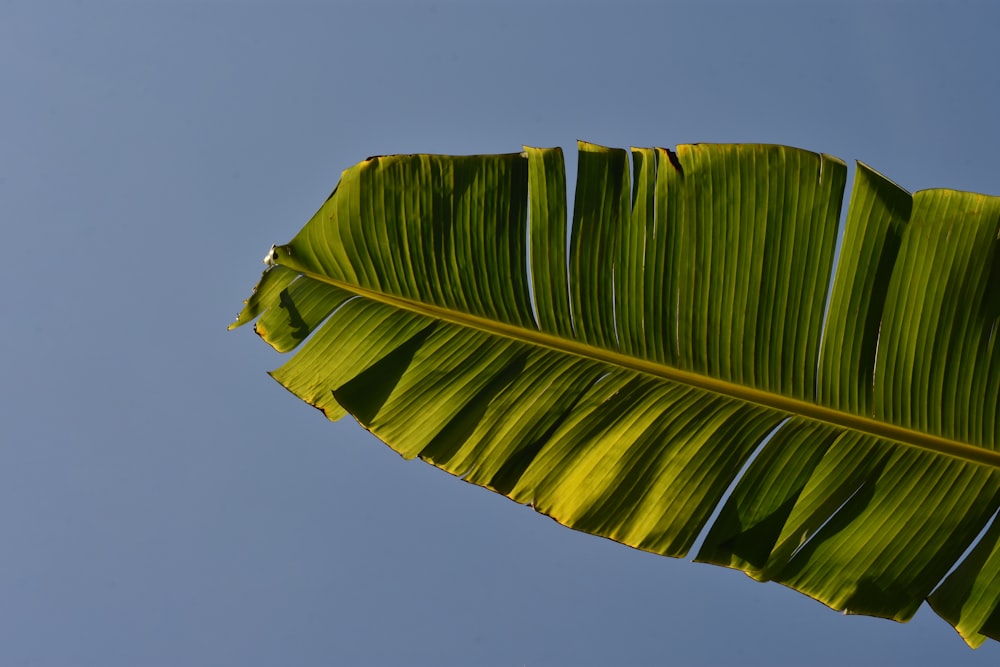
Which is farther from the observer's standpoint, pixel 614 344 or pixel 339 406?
pixel 339 406

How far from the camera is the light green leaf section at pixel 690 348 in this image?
1.67m

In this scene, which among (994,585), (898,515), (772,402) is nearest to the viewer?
(994,585)

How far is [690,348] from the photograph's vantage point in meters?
1.92

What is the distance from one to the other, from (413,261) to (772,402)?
107 centimetres

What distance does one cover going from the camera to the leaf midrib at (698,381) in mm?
1692

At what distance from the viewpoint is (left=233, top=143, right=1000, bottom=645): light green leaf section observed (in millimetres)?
1673

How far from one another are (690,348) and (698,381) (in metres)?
0.09

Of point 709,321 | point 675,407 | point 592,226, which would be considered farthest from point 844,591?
point 592,226

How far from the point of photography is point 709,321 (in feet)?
6.20

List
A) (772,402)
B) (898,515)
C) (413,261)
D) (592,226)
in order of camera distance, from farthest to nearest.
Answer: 1. (413,261)
2. (592,226)
3. (772,402)
4. (898,515)

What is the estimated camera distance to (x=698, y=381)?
6.31ft

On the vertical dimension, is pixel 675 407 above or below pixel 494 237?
below

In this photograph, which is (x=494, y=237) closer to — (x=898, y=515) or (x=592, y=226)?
(x=592, y=226)

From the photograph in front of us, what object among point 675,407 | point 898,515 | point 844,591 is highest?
point 675,407
